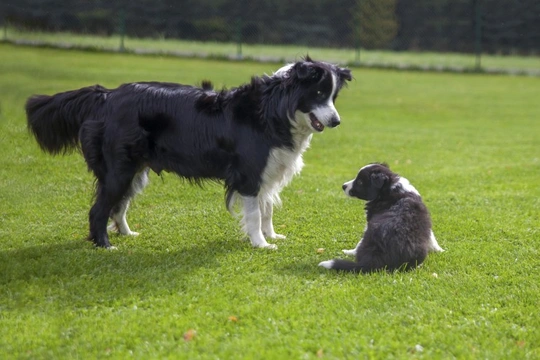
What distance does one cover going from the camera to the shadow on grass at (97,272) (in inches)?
194

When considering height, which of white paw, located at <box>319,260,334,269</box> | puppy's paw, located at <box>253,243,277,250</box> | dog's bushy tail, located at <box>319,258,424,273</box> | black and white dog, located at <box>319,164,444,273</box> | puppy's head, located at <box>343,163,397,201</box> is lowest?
puppy's paw, located at <box>253,243,277,250</box>

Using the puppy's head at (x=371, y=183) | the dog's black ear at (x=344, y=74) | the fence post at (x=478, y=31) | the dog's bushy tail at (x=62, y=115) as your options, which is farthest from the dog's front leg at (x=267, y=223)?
the fence post at (x=478, y=31)

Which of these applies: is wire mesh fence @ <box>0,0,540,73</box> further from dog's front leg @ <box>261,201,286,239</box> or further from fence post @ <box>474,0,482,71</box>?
dog's front leg @ <box>261,201,286,239</box>

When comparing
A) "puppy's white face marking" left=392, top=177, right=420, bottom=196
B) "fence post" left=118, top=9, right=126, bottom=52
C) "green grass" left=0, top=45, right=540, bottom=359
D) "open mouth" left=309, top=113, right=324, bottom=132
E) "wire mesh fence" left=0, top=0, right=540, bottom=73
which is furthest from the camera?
"wire mesh fence" left=0, top=0, right=540, bottom=73

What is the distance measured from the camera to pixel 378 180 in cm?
600

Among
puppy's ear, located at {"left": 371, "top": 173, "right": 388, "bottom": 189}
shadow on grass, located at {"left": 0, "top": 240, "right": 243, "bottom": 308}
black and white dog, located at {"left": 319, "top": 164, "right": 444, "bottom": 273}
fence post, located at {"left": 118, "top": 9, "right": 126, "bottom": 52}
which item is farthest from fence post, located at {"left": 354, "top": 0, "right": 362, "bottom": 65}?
shadow on grass, located at {"left": 0, "top": 240, "right": 243, "bottom": 308}

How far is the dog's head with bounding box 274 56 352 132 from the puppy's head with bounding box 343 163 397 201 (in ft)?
1.81

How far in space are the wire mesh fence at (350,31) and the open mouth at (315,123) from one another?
22107 mm

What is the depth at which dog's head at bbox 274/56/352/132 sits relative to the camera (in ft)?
19.8

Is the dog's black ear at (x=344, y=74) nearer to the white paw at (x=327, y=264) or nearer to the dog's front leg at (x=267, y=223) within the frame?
the dog's front leg at (x=267, y=223)

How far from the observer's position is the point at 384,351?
4.04 m

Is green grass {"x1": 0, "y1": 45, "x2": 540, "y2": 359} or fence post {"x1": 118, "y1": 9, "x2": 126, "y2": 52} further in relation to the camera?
fence post {"x1": 118, "y1": 9, "x2": 126, "y2": 52}

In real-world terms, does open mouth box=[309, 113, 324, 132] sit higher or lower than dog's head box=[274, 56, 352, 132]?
lower

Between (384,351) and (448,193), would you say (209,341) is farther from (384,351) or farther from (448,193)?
(448,193)
